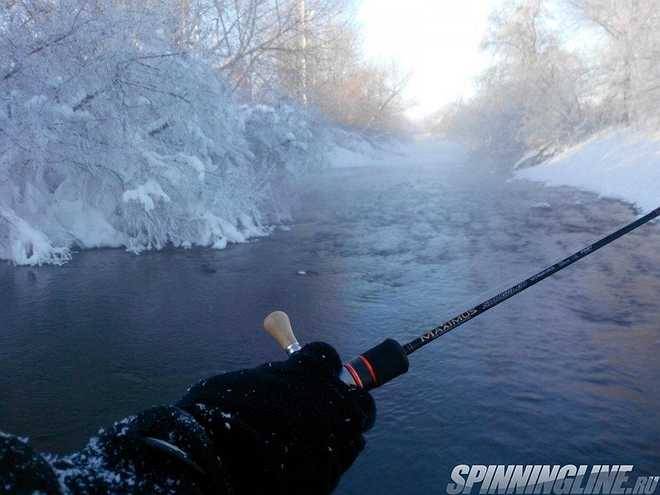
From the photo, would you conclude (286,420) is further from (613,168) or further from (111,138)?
(613,168)

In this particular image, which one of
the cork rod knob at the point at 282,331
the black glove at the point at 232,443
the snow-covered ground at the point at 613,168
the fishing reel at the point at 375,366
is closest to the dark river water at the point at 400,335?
the fishing reel at the point at 375,366

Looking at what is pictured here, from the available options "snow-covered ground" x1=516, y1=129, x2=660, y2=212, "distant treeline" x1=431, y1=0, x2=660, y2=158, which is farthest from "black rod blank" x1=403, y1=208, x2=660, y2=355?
"distant treeline" x1=431, y1=0, x2=660, y2=158

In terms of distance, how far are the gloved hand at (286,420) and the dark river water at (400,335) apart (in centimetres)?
126

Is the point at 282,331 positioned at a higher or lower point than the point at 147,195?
lower

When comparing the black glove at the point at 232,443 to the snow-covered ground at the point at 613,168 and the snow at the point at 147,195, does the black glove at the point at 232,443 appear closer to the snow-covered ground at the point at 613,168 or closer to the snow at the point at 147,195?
the snow at the point at 147,195

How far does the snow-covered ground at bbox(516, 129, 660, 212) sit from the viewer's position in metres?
16.7

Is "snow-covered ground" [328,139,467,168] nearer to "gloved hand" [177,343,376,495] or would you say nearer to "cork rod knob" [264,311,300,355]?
"cork rod knob" [264,311,300,355]

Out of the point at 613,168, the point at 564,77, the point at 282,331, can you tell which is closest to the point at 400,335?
the point at 282,331

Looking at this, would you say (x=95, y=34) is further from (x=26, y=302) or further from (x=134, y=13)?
(x=26, y=302)

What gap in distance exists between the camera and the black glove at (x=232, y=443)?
1037 mm

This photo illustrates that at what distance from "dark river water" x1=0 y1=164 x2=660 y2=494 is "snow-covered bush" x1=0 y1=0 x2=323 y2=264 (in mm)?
1085

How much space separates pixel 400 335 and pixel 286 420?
17.7 ft

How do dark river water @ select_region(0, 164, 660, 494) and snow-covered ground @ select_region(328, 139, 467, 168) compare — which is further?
snow-covered ground @ select_region(328, 139, 467, 168)

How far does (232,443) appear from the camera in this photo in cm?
127
